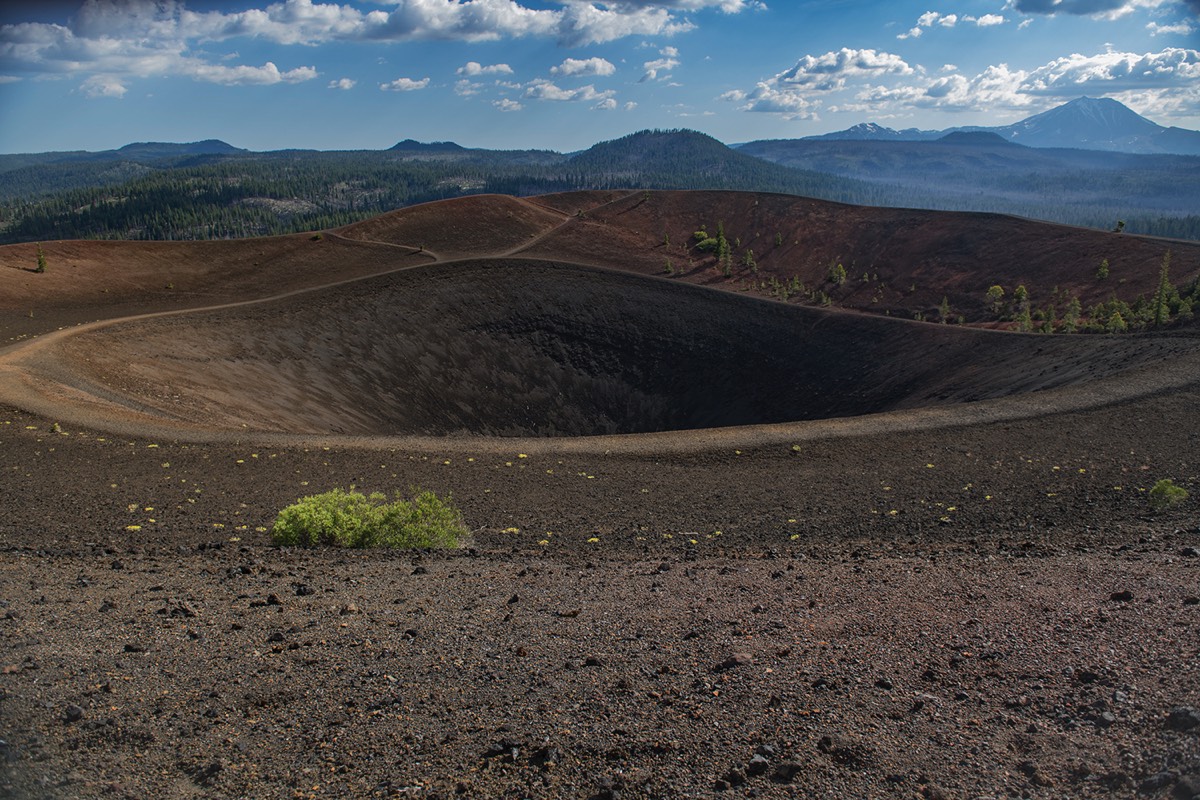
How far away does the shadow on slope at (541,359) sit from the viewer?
2895 cm

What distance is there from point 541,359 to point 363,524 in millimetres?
32611

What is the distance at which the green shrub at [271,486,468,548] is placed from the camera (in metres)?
14.1

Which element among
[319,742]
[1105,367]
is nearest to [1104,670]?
[319,742]

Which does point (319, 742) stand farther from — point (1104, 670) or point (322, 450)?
point (322, 450)

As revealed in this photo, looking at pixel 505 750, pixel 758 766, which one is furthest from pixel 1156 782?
pixel 505 750

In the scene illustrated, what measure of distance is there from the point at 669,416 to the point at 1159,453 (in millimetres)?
27389

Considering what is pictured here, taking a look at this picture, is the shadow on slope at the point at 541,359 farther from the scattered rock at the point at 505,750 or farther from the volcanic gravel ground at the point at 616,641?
the scattered rock at the point at 505,750

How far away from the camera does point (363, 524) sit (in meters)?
14.4

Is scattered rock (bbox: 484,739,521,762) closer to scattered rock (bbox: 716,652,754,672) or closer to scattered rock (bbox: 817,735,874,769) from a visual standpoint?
scattered rock (bbox: 716,652,754,672)

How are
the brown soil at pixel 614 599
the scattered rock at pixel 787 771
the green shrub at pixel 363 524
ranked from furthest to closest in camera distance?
the green shrub at pixel 363 524 < the brown soil at pixel 614 599 < the scattered rock at pixel 787 771

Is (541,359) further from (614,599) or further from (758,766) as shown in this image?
(758,766)

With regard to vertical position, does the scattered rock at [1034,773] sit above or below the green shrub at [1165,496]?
below

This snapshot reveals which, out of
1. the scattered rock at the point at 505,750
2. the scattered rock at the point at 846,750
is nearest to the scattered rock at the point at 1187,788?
the scattered rock at the point at 846,750

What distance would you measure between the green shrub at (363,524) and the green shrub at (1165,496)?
13.4 m
